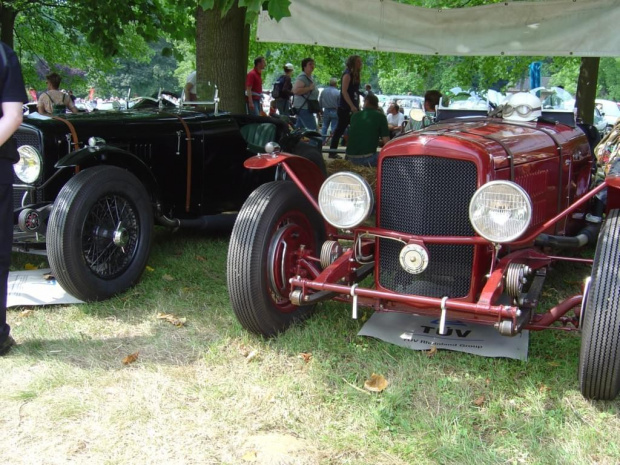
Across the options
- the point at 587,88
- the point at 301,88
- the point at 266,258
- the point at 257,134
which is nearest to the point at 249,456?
the point at 266,258

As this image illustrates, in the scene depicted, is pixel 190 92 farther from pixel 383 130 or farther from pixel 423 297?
pixel 423 297

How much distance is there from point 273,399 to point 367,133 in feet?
18.0

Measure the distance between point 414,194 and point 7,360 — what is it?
2.38 meters

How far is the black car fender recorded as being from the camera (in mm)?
4227

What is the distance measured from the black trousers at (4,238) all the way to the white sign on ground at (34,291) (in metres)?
0.71

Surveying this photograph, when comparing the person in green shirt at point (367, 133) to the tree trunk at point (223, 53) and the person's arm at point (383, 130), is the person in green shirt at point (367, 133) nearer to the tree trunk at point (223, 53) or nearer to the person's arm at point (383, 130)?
the person's arm at point (383, 130)

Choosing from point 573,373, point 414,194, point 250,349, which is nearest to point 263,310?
point 250,349

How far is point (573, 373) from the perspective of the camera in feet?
10.5

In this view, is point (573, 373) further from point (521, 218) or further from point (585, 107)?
point (585, 107)

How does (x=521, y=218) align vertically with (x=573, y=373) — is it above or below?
above

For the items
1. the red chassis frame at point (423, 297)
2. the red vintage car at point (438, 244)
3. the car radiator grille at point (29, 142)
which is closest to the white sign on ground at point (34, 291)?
the car radiator grille at point (29, 142)

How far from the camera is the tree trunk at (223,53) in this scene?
6492mm

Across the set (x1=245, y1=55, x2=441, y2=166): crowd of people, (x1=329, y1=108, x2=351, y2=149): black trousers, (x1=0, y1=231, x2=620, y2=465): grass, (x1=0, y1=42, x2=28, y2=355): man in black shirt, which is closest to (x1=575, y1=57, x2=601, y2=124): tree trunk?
(x1=245, y1=55, x2=441, y2=166): crowd of people

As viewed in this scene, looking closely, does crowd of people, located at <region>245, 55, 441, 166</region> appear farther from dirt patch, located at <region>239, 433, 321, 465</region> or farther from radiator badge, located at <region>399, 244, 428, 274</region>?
dirt patch, located at <region>239, 433, 321, 465</region>
